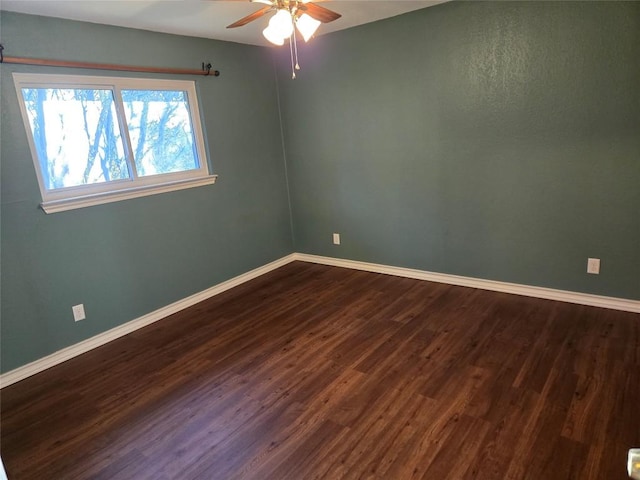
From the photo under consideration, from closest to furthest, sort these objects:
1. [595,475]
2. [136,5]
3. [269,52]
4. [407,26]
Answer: [595,475], [136,5], [407,26], [269,52]

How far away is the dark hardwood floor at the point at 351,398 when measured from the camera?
1.78 meters

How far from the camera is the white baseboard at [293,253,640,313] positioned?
2.88m

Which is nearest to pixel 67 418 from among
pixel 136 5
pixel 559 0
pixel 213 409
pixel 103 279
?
pixel 213 409

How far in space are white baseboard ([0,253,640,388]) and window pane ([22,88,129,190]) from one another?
1.19 m

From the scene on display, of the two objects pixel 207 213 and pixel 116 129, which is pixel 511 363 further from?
pixel 116 129

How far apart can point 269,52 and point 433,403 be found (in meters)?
3.67

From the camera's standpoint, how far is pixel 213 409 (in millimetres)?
2219

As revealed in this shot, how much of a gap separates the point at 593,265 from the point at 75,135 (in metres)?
3.90

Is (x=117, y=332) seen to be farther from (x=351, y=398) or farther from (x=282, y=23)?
(x=282, y=23)

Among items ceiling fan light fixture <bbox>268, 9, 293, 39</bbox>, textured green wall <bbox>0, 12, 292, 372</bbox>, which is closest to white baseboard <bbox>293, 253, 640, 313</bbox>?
textured green wall <bbox>0, 12, 292, 372</bbox>

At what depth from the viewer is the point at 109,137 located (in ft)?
9.91

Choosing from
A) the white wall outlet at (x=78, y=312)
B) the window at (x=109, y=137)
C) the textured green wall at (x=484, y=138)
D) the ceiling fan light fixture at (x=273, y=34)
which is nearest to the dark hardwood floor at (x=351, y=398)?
the white wall outlet at (x=78, y=312)

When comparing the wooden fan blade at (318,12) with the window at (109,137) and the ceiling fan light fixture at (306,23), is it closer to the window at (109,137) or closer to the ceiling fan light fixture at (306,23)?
the ceiling fan light fixture at (306,23)

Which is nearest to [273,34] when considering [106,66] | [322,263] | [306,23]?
[306,23]
